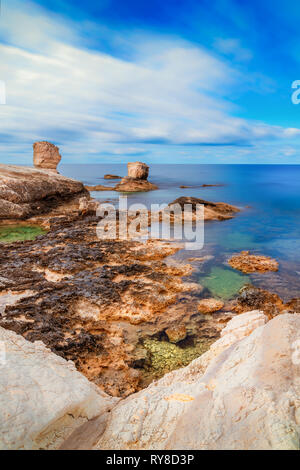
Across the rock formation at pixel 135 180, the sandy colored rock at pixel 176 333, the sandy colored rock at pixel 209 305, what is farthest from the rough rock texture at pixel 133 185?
the sandy colored rock at pixel 176 333

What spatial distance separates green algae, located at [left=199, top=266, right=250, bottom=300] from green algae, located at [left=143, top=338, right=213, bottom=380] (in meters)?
3.40

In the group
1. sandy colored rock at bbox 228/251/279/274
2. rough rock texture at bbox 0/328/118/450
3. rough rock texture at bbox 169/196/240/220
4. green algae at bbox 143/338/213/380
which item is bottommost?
green algae at bbox 143/338/213/380

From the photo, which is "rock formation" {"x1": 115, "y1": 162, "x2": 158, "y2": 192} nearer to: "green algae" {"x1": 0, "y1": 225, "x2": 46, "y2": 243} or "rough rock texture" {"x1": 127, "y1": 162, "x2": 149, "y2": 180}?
"rough rock texture" {"x1": 127, "y1": 162, "x2": 149, "y2": 180}

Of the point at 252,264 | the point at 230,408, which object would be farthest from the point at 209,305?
the point at 230,408

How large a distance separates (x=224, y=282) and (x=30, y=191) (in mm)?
21781

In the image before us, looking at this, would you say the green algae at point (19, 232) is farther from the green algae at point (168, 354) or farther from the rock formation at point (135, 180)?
the rock formation at point (135, 180)

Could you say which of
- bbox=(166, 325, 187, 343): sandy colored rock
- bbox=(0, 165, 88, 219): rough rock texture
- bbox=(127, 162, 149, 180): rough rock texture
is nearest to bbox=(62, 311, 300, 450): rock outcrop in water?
bbox=(166, 325, 187, 343): sandy colored rock

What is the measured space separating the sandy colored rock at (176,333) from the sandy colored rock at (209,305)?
1.39 m

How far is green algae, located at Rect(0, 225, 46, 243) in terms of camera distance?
18453 mm

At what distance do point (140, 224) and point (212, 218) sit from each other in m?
9.02

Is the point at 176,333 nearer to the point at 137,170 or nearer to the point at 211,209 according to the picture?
the point at 211,209

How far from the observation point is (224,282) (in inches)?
471
